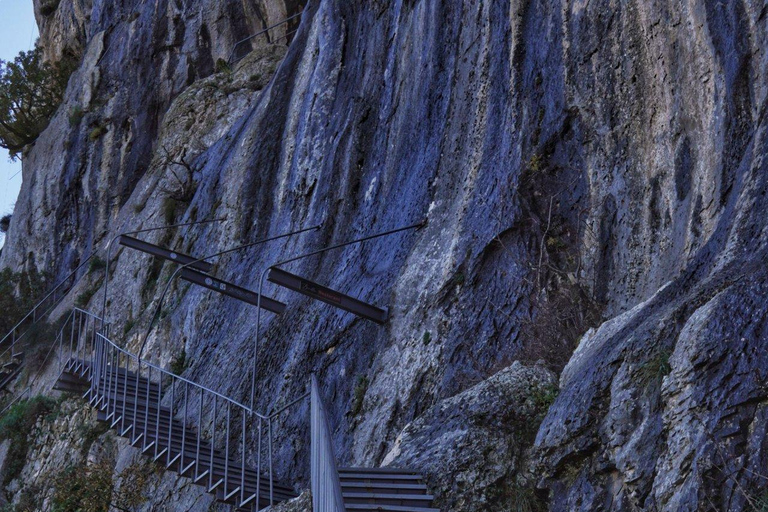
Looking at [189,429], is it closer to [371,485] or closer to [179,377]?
[179,377]

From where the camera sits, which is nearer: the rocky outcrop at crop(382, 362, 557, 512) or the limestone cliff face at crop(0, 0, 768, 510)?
the limestone cliff face at crop(0, 0, 768, 510)

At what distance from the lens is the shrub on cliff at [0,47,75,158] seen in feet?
118

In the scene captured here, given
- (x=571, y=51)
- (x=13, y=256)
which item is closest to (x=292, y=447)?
(x=571, y=51)

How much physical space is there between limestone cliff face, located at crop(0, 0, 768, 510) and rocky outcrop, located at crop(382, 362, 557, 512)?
1.07 ft

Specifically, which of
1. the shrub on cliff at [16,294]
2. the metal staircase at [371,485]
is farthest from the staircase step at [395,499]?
the shrub on cliff at [16,294]

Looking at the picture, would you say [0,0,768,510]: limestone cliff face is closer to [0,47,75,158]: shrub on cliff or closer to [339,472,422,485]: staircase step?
[339,472,422,485]: staircase step

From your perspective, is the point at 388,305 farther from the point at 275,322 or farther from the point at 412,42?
the point at 412,42

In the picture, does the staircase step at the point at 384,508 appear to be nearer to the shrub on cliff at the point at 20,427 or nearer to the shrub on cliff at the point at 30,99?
the shrub on cliff at the point at 20,427

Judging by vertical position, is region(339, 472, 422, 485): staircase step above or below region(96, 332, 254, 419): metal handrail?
below

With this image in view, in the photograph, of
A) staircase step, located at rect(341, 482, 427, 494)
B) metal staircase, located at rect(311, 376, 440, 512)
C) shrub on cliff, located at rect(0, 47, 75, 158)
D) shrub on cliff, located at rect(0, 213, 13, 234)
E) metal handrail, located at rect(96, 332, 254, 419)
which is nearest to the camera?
metal staircase, located at rect(311, 376, 440, 512)

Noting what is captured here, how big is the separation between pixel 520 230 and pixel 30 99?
28.6 meters

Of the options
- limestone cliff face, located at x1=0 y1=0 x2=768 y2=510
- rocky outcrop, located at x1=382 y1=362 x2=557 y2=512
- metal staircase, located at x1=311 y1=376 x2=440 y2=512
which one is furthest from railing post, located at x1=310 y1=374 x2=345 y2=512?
limestone cliff face, located at x1=0 y1=0 x2=768 y2=510

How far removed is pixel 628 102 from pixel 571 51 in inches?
63.0

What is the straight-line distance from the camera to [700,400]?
653 cm
